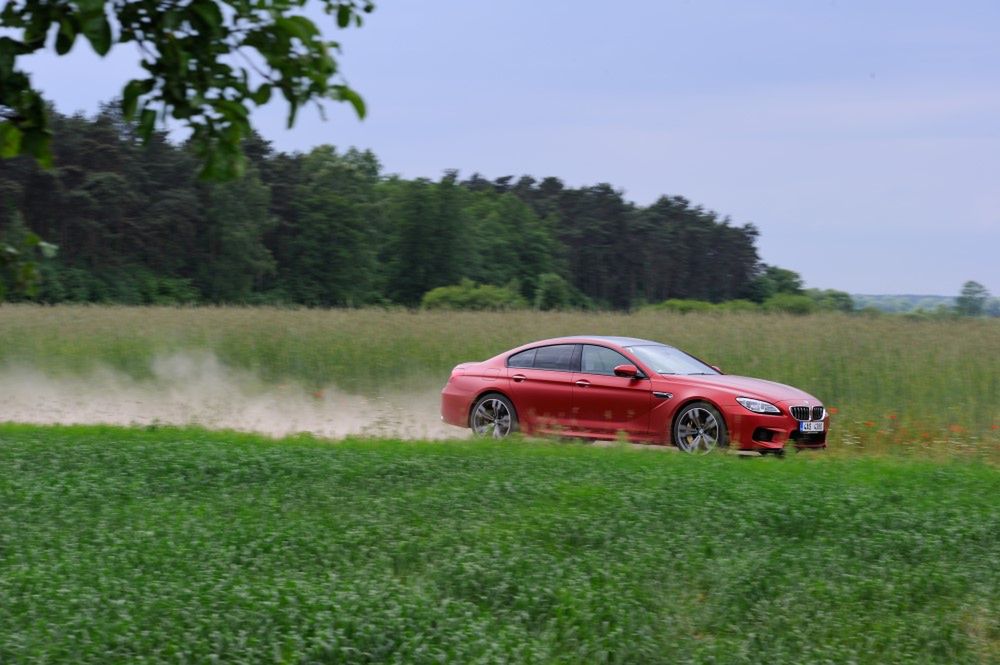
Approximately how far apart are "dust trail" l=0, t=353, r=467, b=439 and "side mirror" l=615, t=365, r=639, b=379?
342cm

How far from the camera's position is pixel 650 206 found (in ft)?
291

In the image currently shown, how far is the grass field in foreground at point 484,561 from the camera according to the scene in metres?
6.48

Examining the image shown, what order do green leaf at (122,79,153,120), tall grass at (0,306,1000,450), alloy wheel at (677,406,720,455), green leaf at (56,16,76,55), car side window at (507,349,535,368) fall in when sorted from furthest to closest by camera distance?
1. tall grass at (0,306,1000,450)
2. car side window at (507,349,535,368)
3. alloy wheel at (677,406,720,455)
4. green leaf at (122,79,153,120)
5. green leaf at (56,16,76,55)

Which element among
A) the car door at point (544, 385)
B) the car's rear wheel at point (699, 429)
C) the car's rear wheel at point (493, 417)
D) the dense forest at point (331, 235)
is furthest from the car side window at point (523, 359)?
the dense forest at point (331, 235)

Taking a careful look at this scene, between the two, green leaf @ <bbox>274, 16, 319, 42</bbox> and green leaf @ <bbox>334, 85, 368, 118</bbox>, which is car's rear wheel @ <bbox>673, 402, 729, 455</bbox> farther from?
green leaf @ <bbox>274, 16, 319, 42</bbox>

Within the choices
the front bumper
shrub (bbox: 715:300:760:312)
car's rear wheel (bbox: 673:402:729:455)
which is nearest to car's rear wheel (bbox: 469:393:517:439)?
car's rear wheel (bbox: 673:402:729:455)

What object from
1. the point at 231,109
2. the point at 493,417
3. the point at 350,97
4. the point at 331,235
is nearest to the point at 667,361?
the point at 493,417

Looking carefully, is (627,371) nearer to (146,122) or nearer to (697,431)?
(697,431)

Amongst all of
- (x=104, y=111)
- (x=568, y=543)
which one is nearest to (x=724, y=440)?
(x=568, y=543)

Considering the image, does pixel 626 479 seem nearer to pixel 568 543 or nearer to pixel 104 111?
pixel 568 543

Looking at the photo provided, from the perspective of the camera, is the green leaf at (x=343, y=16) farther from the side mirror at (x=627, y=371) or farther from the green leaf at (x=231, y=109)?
the side mirror at (x=627, y=371)

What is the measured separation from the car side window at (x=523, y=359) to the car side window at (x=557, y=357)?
57mm

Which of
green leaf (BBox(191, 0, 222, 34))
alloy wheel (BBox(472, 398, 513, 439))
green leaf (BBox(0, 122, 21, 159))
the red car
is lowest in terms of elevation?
alloy wheel (BBox(472, 398, 513, 439))

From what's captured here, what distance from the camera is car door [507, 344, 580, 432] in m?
15.0
